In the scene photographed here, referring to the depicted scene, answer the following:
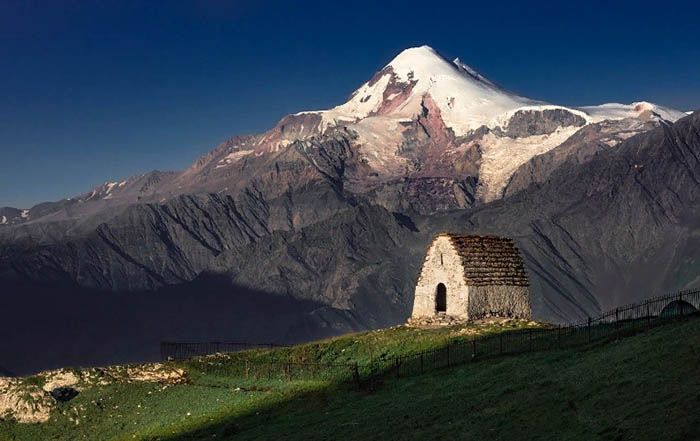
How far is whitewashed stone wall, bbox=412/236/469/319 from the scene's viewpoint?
6850 cm

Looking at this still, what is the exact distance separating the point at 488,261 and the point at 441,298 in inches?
201

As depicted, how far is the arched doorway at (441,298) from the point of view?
72250 mm

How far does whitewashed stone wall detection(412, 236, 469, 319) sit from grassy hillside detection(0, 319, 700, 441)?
5.98m

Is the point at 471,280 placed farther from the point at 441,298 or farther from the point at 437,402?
the point at 437,402

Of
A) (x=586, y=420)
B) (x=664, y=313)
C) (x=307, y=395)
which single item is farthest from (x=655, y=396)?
(x=307, y=395)

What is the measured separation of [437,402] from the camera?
128 ft

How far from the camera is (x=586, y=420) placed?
2978 cm

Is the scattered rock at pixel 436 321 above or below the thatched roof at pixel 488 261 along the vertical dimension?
below

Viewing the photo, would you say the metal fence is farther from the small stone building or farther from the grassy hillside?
the small stone building

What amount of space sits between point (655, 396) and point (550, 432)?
11.5 feet

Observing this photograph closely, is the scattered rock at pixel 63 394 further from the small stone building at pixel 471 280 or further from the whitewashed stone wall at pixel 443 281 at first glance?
the whitewashed stone wall at pixel 443 281

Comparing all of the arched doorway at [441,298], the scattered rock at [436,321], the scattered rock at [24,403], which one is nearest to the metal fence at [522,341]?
the scattered rock at [436,321]

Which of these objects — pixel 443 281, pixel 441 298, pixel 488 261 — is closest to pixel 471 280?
pixel 443 281

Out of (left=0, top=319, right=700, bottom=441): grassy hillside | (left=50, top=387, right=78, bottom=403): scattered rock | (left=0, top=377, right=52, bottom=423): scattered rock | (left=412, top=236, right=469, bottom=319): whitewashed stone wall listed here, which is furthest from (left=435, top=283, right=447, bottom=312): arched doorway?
(left=0, top=377, right=52, bottom=423): scattered rock
